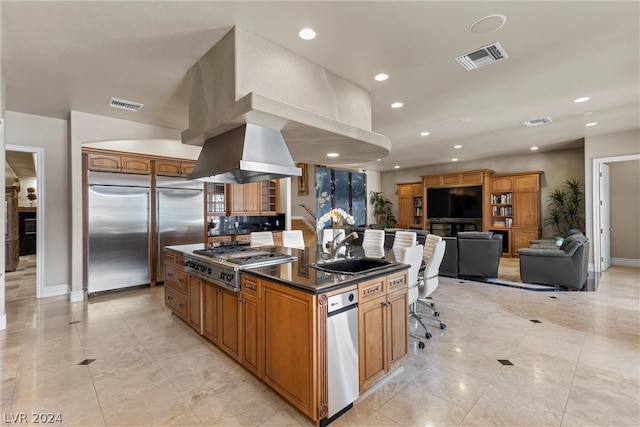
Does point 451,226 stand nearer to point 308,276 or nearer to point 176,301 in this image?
point 176,301

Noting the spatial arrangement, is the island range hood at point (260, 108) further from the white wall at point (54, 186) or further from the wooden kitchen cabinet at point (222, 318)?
the white wall at point (54, 186)

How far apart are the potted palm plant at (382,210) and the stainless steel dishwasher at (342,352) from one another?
29.6 feet

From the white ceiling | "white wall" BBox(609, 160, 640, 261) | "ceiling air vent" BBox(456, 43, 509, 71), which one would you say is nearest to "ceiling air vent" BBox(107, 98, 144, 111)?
the white ceiling

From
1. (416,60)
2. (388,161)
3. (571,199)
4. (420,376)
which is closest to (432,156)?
(388,161)

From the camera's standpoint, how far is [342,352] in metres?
1.90

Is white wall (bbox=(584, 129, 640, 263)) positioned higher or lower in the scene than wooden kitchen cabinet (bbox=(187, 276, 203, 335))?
higher

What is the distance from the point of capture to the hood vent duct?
2570 mm

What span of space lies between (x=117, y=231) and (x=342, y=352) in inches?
185

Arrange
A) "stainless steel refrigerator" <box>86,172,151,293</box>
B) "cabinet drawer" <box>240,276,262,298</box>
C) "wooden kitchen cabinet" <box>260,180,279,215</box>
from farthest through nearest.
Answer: "wooden kitchen cabinet" <box>260,180,279,215</box>
"stainless steel refrigerator" <box>86,172,151,293</box>
"cabinet drawer" <box>240,276,262,298</box>

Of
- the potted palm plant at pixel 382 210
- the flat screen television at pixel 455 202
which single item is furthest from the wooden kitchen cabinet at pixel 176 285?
the potted palm plant at pixel 382 210

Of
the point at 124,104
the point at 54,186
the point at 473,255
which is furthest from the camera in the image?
the point at 473,255

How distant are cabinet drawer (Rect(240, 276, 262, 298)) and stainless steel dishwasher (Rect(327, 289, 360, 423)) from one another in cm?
63

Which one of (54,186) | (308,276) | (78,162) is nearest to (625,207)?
(308,276)

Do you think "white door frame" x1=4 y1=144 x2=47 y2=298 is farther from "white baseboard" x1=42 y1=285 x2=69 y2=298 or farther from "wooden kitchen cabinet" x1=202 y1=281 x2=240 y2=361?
"wooden kitchen cabinet" x1=202 y1=281 x2=240 y2=361
